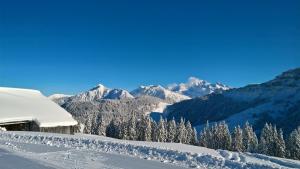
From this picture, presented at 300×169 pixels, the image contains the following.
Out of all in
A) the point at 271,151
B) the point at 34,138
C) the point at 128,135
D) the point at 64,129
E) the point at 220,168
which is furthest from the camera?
the point at 128,135

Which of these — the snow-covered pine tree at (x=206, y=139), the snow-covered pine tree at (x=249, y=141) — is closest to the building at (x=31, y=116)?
the snow-covered pine tree at (x=249, y=141)

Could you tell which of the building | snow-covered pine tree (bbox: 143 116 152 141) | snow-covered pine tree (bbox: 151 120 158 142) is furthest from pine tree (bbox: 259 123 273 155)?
the building

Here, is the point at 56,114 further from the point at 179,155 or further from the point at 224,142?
the point at 224,142

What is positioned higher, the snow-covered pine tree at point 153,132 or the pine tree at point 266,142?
the snow-covered pine tree at point 153,132

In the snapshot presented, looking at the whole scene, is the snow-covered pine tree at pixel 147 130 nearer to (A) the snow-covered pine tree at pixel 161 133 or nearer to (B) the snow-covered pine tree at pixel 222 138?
(A) the snow-covered pine tree at pixel 161 133

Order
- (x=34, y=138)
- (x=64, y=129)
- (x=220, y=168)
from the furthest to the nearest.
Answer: (x=64, y=129), (x=34, y=138), (x=220, y=168)

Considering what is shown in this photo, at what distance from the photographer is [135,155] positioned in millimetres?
16125

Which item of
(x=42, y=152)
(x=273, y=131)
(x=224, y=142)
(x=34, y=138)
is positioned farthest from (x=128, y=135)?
(x=42, y=152)

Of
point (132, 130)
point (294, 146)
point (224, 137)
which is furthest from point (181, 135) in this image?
point (294, 146)

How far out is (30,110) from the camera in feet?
140

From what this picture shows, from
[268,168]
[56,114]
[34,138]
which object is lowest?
[268,168]

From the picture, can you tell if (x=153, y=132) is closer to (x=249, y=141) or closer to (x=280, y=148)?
(x=249, y=141)

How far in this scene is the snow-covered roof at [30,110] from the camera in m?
40.5

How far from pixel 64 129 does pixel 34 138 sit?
22.1 metres
